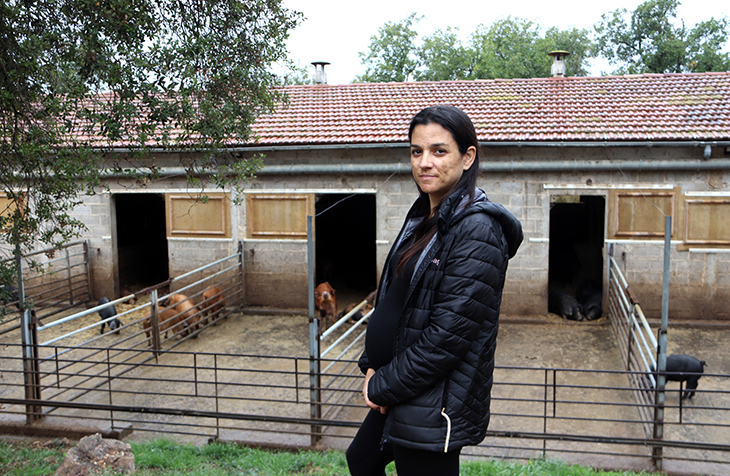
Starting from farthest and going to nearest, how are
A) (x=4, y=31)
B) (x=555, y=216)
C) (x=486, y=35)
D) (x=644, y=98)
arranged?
1. (x=486, y=35)
2. (x=555, y=216)
3. (x=644, y=98)
4. (x=4, y=31)

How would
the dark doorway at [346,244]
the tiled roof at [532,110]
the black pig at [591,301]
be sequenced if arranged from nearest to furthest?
1. the tiled roof at [532,110]
2. the black pig at [591,301]
3. the dark doorway at [346,244]

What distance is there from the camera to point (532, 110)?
11867mm

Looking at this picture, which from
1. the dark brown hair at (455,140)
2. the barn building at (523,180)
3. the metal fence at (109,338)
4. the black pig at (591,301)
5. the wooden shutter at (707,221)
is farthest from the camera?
the black pig at (591,301)

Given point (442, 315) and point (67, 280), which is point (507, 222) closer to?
point (442, 315)

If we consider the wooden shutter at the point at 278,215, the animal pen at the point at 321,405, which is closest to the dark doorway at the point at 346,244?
the wooden shutter at the point at 278,215

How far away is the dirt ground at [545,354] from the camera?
20.8 ft

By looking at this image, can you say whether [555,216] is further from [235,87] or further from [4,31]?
[4,31]

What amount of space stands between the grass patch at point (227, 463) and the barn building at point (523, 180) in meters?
4.18

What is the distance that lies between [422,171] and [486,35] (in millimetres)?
34221

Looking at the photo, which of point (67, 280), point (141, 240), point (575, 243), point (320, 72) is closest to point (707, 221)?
point (575, 243)

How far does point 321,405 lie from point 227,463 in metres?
1.43

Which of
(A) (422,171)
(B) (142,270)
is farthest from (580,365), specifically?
(B) (142,270)

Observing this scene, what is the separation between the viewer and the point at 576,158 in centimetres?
1055

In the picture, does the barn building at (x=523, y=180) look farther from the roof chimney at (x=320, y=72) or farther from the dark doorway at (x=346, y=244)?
the roof chimney at (x=320, y=72)
